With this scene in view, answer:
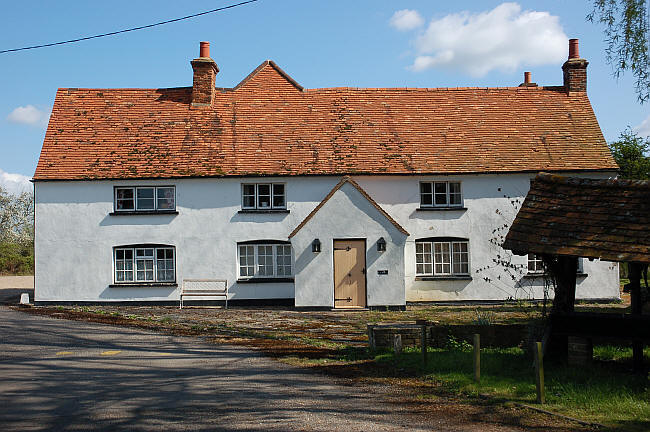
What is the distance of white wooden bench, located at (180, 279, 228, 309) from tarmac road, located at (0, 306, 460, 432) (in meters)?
9.01

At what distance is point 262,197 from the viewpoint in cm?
2505

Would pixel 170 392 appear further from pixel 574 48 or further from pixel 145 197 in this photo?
pixel 574 48

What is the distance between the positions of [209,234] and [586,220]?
1601 centimetres

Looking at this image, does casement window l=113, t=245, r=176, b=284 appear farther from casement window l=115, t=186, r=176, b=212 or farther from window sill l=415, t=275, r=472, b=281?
window sill l=415, t=275, r=472, b=281

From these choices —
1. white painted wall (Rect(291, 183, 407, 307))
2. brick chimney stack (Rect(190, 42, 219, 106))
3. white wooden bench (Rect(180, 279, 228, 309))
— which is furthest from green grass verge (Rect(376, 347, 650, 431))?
brick chimney stack (Rect(190, 42, 219, 106))

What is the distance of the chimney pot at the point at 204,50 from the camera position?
2698 centimetres

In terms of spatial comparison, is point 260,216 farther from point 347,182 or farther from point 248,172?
point 347,182

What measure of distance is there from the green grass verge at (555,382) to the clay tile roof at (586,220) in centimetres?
195

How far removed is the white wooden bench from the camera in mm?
24406

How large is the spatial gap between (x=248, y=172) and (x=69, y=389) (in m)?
15.0

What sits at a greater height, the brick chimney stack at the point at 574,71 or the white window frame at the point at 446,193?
the brick chimney stack at the point at 574,71

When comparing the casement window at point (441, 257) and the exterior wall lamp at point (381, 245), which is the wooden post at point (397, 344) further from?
the casement window at point (441, 257)

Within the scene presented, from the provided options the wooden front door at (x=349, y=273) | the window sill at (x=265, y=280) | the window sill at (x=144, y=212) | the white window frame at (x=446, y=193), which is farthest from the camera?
the white window frame at (x=446, y=193)

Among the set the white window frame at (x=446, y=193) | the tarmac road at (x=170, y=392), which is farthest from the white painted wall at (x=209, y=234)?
the tarmac road at (x=170, y=392)
